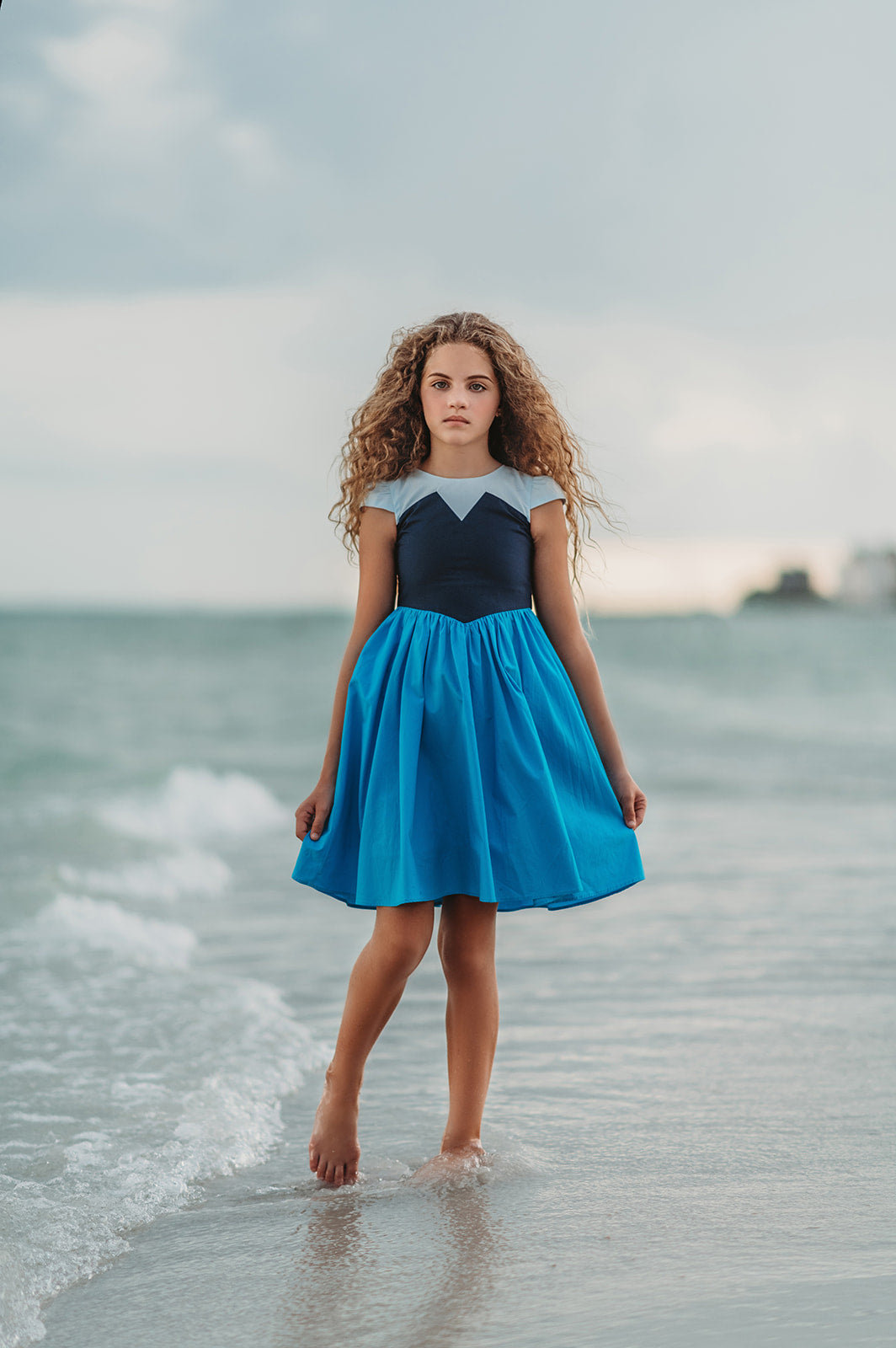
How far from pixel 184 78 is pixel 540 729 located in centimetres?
1227

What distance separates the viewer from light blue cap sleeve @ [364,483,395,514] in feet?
Answer: 7.98

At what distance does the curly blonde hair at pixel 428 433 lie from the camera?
2.47 m

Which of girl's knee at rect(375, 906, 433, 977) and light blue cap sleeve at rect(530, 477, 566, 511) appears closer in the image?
girl's knee at rect(375, 906, 433, 977)

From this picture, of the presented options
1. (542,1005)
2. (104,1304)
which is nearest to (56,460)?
(542,1005)

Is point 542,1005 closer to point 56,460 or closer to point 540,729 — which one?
point 540,729

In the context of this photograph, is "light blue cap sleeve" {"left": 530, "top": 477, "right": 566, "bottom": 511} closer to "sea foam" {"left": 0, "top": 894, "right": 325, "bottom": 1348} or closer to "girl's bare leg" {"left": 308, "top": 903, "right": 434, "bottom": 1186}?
"girl's bare leg" {"left": 308, "top": 903, "right": 434, "bottom": 1186}

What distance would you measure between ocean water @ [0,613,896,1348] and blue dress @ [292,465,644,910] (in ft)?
1.86

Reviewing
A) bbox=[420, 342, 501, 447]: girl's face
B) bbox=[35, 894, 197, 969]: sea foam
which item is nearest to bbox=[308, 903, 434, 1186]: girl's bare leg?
bbox=[420, 342, 501, 447]: girl's face

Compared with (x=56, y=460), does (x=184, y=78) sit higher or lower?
higher

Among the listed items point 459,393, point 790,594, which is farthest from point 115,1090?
point 790,594

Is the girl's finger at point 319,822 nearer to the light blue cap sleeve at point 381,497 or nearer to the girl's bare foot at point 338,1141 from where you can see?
the girl's bare foot at point 338,1141

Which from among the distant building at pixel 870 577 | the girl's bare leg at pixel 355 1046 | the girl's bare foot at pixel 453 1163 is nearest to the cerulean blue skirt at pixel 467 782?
the girl's bare leg at pixel 355 1046

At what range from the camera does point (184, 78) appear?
494 inches

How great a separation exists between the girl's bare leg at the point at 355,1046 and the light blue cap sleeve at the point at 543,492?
0.82 metres
